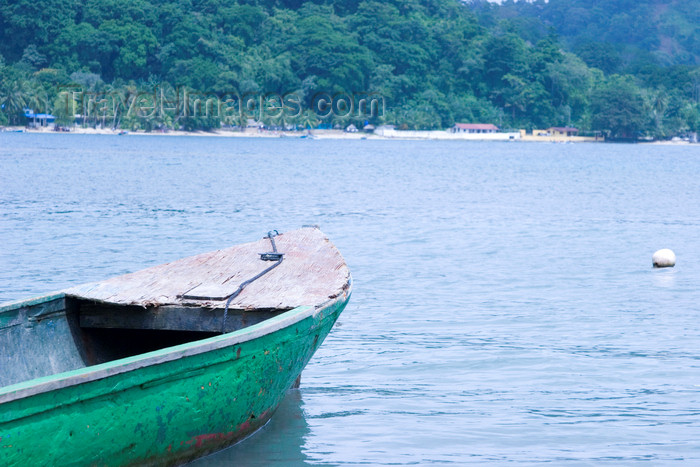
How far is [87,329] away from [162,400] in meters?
2.05

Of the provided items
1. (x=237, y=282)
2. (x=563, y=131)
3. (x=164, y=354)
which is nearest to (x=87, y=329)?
(x=237, y=282)

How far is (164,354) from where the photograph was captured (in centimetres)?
589

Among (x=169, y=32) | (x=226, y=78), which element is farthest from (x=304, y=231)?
(x=169, y=32)

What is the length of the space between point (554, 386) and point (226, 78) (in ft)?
437

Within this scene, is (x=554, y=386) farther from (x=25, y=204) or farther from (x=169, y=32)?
(x=169, y=32)

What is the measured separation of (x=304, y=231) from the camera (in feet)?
33.2

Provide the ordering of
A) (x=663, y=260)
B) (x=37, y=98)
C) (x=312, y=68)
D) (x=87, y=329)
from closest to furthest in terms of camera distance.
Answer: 1. (x=87, y=329)
2. (x=663, y=260)
3. (x=37, y=98)
4. (x=312, y=68)

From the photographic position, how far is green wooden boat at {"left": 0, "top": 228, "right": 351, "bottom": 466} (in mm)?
5449

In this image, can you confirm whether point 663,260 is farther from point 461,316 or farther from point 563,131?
point 563,131

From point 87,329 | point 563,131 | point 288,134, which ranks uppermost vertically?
point 87,329

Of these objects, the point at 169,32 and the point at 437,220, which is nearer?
the point at 437,220

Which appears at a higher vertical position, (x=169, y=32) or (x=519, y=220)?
(x=169, y=32)

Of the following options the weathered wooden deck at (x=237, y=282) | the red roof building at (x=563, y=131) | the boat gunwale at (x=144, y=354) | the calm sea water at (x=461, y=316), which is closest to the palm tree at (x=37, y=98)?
the red roof building at (x=563, y=131)

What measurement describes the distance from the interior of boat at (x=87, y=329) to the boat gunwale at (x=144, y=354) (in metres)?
0.11
